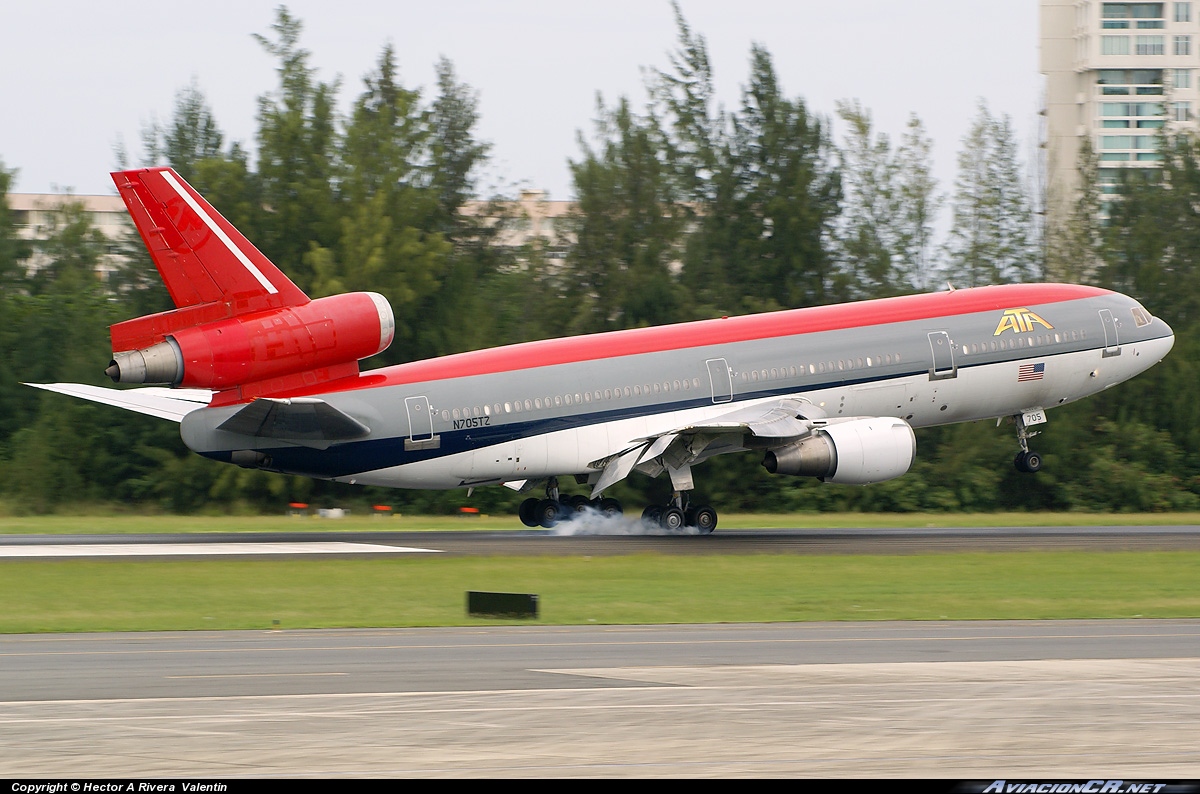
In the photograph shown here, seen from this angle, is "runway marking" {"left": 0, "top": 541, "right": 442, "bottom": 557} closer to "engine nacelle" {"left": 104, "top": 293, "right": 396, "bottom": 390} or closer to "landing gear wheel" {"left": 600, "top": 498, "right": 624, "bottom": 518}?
"engine nacelle" {"left": 104, "top": 293, "right": 396, "bottom": 390}

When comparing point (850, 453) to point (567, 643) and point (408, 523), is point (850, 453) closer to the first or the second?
point (408, 523)

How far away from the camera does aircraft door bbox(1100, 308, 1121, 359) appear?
3944cm

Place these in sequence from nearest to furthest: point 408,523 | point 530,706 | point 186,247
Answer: point 530,706 < point 186,247 < point 408,523

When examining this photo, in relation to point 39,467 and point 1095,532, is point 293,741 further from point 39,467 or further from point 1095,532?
point 39,467

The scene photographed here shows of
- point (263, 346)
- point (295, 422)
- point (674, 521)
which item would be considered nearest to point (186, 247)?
point (263, 346)

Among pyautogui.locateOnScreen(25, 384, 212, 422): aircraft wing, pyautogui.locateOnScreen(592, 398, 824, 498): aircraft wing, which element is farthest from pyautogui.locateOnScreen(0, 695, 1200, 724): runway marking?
pyautogui.locateOnScreen(25, 384, 212, 422): aircraft wing

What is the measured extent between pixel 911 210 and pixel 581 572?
136 ft

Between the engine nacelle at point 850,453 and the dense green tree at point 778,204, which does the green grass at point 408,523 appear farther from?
the dense green tree at point 778,204

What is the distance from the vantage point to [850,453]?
3350 cm

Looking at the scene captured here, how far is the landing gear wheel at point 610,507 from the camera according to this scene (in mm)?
37778

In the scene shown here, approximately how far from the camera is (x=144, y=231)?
31.0 meters

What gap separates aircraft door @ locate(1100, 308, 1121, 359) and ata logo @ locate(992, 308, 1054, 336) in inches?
78.2

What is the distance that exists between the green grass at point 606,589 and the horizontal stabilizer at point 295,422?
3623 millimetres

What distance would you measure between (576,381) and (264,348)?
7.65 metres
